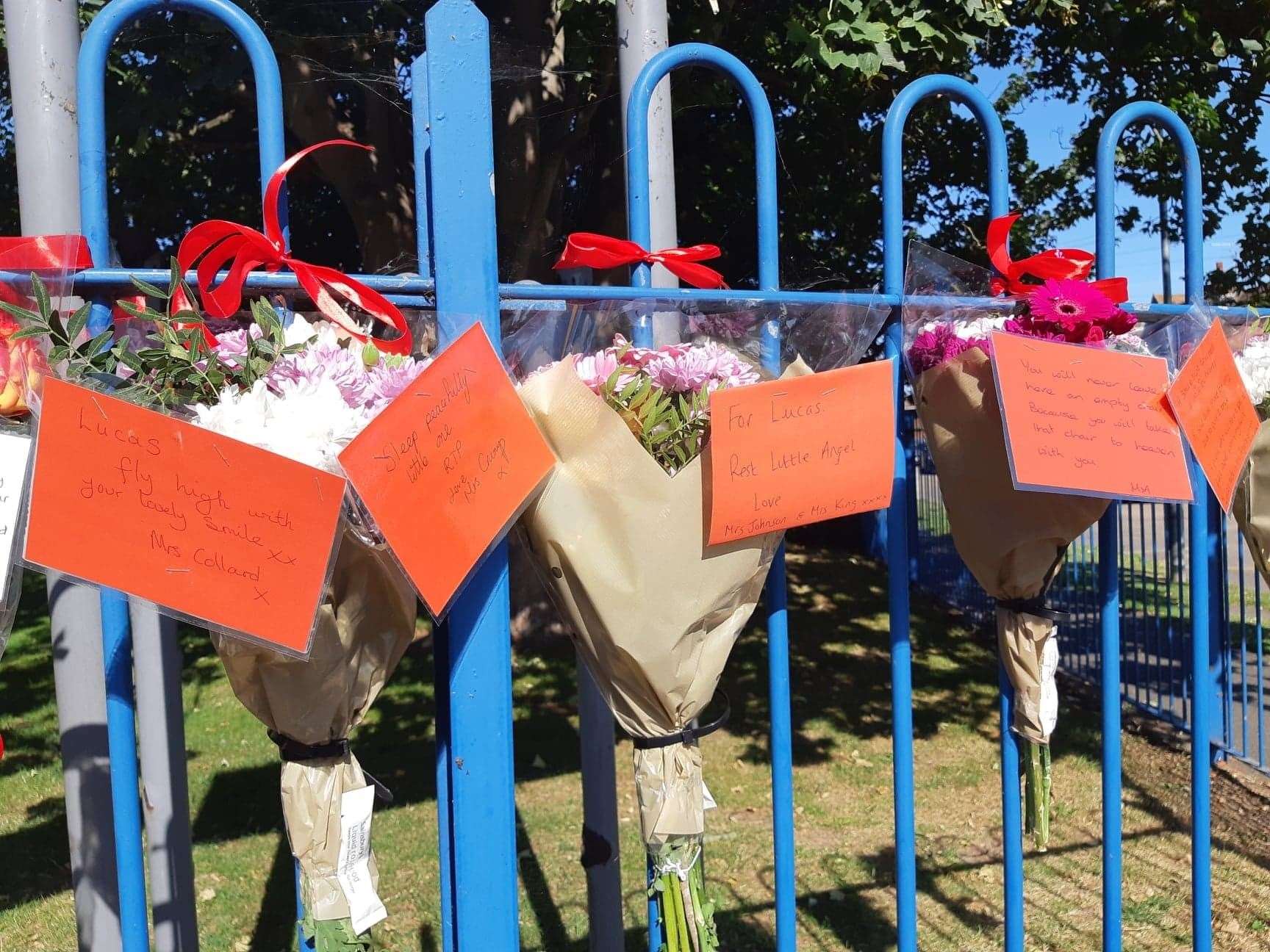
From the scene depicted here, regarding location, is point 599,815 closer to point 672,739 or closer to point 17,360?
point 672,739

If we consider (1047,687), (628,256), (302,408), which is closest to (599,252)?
(628,256)

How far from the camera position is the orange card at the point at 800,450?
4.39 feet

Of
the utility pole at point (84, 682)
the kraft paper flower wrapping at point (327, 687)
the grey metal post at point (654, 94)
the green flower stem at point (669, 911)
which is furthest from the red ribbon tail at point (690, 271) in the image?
the utility pole at point (84, 682)

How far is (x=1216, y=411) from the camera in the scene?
1.75 meters

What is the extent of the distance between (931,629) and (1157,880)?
159 inches

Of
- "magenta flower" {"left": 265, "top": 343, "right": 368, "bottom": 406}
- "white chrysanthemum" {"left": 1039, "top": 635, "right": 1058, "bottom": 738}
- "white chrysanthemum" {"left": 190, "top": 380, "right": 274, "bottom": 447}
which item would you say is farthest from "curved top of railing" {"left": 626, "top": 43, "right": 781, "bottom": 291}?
"white chrysanthemum" {"left": 1039, "top": 635, "right": 1058, "bottom": 738}

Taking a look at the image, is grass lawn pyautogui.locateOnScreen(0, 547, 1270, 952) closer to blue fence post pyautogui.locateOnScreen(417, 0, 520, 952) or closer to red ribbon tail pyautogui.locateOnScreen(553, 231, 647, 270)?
blue fence post pyautogui.locateOnScreen(417, 0, 520, 952)

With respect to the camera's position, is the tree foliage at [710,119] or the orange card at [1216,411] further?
the tree foliage at [710,119]

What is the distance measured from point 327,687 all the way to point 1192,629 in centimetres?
148

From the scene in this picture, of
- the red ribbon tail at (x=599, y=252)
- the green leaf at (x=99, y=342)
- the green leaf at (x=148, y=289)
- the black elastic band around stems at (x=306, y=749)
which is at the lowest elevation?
the black elastic band around stems at (x=306, y=749)

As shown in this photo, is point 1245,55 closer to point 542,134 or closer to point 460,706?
point 542,134

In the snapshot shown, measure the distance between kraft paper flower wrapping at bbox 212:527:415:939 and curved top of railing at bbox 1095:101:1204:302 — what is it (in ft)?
4.28

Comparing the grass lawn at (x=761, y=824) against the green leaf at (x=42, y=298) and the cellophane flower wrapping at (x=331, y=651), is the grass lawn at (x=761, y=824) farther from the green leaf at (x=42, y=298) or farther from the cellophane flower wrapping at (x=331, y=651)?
the green leaf at (x=42, y=298)

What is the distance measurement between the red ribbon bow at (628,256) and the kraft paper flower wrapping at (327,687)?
1.59 ft
